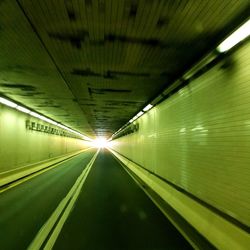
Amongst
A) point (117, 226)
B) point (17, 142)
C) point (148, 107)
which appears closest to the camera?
point (117, 226)

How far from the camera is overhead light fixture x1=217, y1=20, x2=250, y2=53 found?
193 inches

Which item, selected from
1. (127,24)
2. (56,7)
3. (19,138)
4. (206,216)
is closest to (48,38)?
(56,7)

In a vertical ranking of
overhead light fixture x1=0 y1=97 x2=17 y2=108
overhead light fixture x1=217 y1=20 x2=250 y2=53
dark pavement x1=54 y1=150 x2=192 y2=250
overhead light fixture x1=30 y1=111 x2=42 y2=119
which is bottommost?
dark pavement x1=54 y1=150 x2=192 y2=250

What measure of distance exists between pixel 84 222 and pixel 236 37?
555 centimetres

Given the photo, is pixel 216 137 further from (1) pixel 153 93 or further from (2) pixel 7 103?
(2) pixel 7 103

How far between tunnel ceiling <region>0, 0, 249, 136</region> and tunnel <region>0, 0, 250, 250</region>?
0.03m

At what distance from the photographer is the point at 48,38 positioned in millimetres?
6352

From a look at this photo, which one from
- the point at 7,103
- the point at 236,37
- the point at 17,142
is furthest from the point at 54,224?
the point at 17,142

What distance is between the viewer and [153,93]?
12148mm

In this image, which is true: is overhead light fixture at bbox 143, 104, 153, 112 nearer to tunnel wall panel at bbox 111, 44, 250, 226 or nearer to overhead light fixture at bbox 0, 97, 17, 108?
tunnel wall panel at bbox 111, 44, 250, 226

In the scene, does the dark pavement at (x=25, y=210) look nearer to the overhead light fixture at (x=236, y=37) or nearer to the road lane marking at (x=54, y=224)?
the road lane marking at (x=54, y=224)

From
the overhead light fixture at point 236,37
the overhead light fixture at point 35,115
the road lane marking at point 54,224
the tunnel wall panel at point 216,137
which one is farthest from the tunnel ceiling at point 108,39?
the overhead light fixture at point 35,115

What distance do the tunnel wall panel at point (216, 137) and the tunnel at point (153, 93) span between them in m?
0.03

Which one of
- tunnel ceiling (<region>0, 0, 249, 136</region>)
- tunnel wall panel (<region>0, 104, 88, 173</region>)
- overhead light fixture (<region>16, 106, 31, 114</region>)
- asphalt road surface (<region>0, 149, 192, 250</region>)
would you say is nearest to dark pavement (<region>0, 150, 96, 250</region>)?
asphalt road surface (<region>0, 149, 192, 250</region>)
